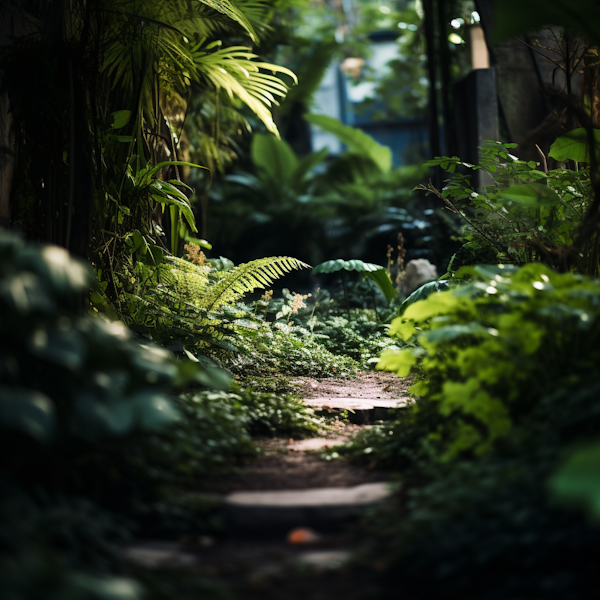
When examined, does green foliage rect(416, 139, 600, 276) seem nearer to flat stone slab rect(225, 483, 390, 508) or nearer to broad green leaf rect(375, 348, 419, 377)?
broad green leaf rect(375, 348, 419, 377)

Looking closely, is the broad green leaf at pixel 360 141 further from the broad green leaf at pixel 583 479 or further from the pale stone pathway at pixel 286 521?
the broad green leaf at pixel 583 479

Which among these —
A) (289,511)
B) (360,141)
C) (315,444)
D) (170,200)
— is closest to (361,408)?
(315,444)

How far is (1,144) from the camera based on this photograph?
13.5ft

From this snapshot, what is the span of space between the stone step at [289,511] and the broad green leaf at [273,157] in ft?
34.8

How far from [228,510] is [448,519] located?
800mm

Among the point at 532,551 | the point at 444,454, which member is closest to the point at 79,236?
the point at 444,454

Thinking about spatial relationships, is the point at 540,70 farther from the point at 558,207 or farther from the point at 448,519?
the point at 448,519

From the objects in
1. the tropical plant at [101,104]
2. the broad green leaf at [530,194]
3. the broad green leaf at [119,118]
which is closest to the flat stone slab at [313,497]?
the tropical plant at [101,104]

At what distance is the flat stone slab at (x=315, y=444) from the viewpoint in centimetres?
324

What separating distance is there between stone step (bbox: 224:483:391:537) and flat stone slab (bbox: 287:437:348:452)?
83cm

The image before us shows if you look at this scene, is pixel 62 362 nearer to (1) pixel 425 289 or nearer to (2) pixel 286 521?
(2) pixel 286 521

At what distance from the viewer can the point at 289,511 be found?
228cm

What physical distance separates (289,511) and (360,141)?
11522 mm

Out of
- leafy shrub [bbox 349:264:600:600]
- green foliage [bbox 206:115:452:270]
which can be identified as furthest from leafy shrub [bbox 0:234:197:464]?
green foliage [bbox 206:115:452:270]
